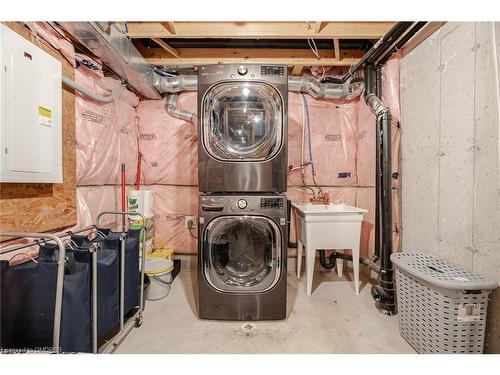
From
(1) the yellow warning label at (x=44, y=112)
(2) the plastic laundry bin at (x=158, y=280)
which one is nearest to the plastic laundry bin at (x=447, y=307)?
(2) the plastic laundry bin at (x=158, y=280)

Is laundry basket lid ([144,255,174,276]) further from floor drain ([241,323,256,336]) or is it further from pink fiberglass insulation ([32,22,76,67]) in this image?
pink fiberglass insulation ([32,22,76,67])

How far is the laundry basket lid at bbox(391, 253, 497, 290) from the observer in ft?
3.85

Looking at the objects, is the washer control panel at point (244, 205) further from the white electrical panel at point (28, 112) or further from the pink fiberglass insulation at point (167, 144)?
the pink fiberglass insulation at point (167, 144)

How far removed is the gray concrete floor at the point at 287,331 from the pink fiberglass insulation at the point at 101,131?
1297 millimetres

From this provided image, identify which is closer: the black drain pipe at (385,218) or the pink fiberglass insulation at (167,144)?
the black drain pipe at (385,218)

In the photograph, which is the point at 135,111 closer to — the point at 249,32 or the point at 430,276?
the point at 249,32

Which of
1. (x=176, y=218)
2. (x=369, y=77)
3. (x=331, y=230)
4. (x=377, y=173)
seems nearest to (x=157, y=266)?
(x=176, y=218)

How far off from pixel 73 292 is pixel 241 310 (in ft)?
3.59

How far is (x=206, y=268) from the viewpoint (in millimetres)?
1729

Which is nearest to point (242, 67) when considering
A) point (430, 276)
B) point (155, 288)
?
point (430, 276)

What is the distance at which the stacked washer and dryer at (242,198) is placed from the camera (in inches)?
66.7

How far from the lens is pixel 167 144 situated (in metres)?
2.77

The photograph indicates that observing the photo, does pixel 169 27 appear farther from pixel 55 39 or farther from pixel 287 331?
pixel 287 331

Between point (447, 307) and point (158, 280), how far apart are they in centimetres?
210
